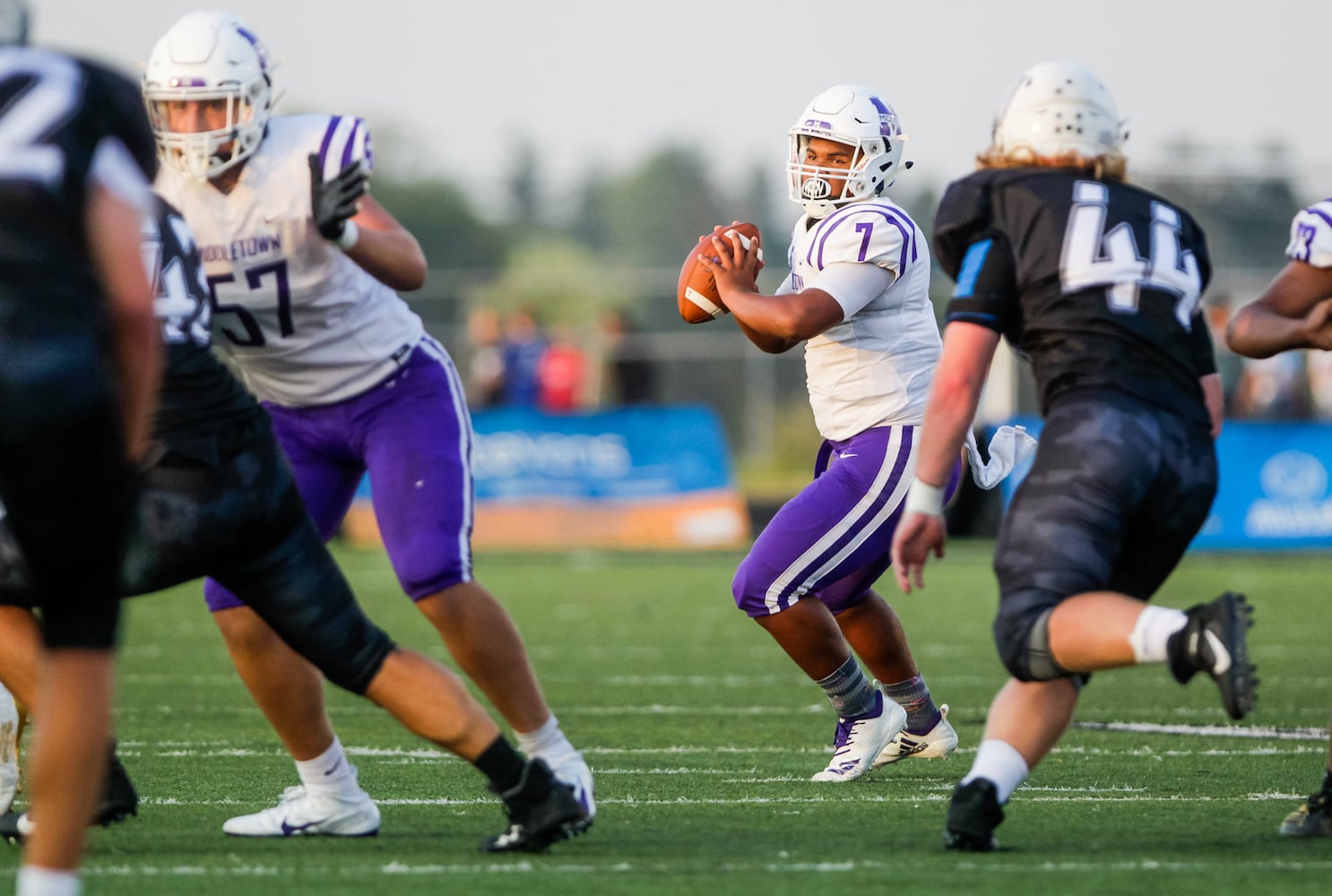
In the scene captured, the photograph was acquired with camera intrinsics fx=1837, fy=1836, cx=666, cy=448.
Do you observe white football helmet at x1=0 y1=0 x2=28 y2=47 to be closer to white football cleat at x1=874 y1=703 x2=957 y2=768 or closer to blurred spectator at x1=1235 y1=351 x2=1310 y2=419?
white football cleat at x1=874 y1=703 x2=957 y2=768

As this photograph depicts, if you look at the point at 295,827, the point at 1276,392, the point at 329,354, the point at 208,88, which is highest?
the point at 208,88

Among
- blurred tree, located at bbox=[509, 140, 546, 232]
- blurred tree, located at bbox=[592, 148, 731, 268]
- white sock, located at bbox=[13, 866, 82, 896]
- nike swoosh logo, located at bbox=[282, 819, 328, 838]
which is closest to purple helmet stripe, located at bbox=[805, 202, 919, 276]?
nike swoosh logo, located at bbox=[282, 819, 328, 838]

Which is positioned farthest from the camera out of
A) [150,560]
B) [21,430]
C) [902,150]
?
[902,150]

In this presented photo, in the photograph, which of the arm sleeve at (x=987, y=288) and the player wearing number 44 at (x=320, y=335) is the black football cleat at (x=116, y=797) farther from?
the arm sleeve at (x=987, y=288)

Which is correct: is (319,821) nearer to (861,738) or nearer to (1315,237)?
(861,738)

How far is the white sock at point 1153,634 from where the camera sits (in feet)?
10.7

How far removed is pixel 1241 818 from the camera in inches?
159

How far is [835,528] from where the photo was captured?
4832mm

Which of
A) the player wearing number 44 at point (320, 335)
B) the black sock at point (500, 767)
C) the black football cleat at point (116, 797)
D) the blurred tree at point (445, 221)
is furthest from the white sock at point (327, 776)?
the blurred tree at point (445, 221)

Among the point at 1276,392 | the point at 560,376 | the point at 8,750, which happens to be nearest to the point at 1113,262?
the point at 8,750

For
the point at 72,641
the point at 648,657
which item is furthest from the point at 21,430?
the point at 648,657

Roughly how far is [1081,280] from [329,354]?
1.58 meters

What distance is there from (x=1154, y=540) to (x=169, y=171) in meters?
2.16

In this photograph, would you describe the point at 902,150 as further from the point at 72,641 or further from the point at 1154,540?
the point at 72,641
